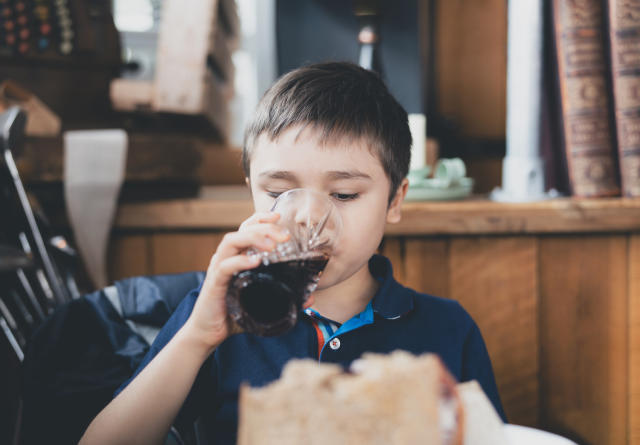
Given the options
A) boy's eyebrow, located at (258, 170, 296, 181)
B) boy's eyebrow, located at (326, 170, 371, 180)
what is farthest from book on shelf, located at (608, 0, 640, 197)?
boy's eyebrow, located at (258, 170, 296, 181)

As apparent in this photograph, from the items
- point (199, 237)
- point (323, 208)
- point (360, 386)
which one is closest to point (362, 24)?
point (199, 237)

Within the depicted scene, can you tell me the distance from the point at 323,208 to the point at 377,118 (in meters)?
0.22

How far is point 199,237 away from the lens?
1192 millimetres

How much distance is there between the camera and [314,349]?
80 centimetres

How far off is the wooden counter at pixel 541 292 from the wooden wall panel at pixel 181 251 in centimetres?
6

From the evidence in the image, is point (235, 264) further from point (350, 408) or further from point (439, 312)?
point (439, 312)

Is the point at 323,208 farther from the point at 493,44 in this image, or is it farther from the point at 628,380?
the point at 493,44

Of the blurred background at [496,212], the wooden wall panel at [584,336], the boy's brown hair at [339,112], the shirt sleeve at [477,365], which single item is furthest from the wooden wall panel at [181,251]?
the wooden wall panel at [584,336]

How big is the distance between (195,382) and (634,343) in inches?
33.6

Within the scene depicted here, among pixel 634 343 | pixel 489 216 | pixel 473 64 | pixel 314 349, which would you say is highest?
pixel 473 64

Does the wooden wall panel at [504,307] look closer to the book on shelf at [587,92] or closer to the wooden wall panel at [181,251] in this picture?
the book on shelf at [587,92]

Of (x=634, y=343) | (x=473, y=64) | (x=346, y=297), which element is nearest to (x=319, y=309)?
(x=346, y=297)

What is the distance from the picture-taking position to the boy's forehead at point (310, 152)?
2.53 ft

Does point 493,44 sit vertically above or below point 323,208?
above
